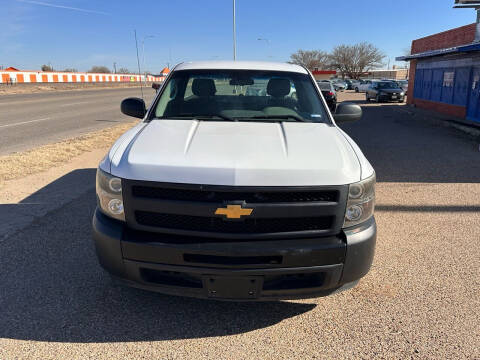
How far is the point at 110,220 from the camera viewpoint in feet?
8.54

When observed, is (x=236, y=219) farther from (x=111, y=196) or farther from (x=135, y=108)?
(x=135, y=108)

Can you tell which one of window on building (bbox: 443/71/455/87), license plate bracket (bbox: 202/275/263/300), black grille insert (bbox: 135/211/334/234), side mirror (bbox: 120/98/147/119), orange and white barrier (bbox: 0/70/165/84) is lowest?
license plate bracket (bbox: 202/275/263/300)

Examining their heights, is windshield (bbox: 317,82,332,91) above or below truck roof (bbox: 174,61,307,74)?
below

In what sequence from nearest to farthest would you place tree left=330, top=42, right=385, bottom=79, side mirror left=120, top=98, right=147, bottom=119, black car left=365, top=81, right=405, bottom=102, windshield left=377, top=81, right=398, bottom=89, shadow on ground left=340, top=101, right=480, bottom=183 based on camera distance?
side mirror left=120, top=98, right=147, bottom=119 < shadow on ground left=340, top=101, right=480, bottom=183 < black car left=365, top=81, right=405, bottom=102 < windshield left=377, top=81, right=398, bottom=89 < tree left=330, top=42, right=385, bottom=79

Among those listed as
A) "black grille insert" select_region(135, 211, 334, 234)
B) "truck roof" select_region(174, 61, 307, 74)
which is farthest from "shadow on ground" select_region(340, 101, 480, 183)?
"black grille insert" select_region(135, 211, 334, 234)

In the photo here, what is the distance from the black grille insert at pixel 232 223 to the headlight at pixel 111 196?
148mm

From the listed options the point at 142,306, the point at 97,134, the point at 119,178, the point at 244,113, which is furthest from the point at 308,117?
the point at 97,134

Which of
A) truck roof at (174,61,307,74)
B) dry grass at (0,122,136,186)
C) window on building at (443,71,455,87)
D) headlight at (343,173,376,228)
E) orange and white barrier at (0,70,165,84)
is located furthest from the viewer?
orange and white barrier at (0,70,165,84)

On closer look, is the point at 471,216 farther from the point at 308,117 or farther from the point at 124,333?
the point at 124,333

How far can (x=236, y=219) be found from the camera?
238 centimetres

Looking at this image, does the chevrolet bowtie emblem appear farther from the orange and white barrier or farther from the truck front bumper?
the orange and white barrier

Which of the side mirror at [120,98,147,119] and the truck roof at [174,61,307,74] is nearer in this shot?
the side mirror at [120,98,147,119]

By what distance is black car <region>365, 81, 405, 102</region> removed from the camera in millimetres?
26125

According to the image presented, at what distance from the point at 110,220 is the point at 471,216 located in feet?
15.2
